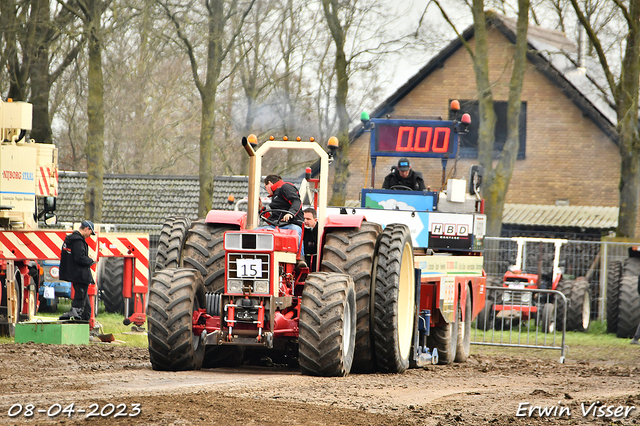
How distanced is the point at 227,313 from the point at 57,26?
14107mm

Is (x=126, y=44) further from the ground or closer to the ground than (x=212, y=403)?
further from the ground

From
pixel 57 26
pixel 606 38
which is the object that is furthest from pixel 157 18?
pixel 606 38

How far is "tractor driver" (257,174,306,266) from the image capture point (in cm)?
979

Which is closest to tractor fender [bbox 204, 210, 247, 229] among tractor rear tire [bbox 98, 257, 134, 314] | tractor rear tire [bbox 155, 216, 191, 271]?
tractor rear tire [bbox 155, 216, 191, 271]

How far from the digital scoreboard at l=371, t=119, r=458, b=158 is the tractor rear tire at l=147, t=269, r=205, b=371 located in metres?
5.46

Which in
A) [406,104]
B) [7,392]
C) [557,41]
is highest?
[557,41]

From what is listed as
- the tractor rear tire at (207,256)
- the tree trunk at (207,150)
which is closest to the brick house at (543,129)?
the tree trunk at (207,150)

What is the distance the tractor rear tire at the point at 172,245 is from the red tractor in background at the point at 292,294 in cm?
1

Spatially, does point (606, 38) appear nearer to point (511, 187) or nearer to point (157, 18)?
point (511, 187)

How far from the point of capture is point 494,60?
33.5 m

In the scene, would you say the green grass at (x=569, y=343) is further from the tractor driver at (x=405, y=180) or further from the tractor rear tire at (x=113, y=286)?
the tractor driver at (x=405, y=180)

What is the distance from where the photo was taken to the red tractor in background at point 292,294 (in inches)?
354

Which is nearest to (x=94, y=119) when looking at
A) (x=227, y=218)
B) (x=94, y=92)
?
(x=94, y=92)

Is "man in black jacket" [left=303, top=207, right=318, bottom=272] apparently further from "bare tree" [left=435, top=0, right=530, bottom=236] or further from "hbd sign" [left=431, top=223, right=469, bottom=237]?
"bare tree" [left=435, top=0, right=530, bottom=236]
